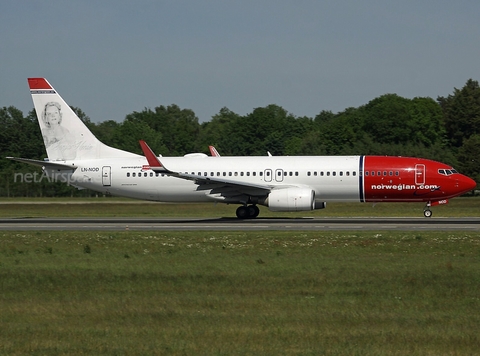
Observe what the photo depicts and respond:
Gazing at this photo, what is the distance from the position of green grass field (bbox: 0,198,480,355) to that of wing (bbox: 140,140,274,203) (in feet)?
35.5

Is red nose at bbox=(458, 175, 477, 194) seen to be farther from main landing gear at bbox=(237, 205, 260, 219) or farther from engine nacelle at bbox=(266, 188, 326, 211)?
main landing gear at bbox=(237, 205, 260, 219)

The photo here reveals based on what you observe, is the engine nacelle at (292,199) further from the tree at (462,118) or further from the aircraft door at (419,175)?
the tree at (462,118)

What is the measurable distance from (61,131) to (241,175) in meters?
10.7

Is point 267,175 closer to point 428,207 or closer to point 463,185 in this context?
point 428,207

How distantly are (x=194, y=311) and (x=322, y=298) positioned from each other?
264cm

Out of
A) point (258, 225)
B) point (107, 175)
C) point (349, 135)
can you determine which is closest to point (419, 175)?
point (258, 225)

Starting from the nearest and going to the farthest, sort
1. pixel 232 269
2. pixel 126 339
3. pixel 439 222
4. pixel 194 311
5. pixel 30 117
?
pixel 126 339 < pixel 194 311 < pixel 232 269 < pixel 439 222 < pixel 30 117

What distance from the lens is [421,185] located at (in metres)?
37.2

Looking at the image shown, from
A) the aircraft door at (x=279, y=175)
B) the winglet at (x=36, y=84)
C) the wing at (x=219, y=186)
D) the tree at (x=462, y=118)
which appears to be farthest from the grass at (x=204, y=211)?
the tree at (x=462, y=118)

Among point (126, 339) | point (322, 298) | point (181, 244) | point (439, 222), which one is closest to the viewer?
point (126, 339)

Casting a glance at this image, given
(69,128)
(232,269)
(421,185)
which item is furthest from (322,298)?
(69,128)

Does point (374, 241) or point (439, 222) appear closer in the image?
point (374, 241)

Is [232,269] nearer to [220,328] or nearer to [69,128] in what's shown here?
[220,328]

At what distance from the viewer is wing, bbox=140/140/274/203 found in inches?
1427
